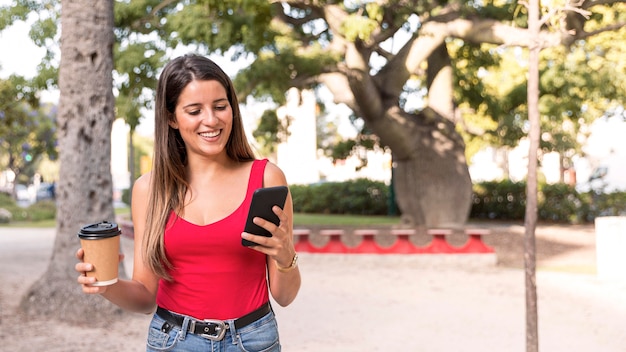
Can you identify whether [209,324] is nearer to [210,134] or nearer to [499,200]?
[210,134]

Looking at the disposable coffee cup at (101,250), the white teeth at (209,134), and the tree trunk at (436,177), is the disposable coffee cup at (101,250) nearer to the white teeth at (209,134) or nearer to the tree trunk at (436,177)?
the white teeth at (209,134)

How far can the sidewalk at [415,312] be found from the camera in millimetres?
6539

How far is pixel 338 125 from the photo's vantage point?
2393 inches

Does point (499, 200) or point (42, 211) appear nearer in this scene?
point (499, 200)

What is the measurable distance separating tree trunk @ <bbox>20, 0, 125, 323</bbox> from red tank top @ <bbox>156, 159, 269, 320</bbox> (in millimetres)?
5954

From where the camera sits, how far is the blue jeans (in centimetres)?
211

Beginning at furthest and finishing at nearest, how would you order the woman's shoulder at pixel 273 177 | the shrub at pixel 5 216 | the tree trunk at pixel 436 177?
the shrub at pixel 5 216 < the tree trunk at pixel 436 177 < the woman's shoulder at pixel 273 177

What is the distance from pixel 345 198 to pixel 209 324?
23.7 m

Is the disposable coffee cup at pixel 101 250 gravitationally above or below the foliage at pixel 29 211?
above

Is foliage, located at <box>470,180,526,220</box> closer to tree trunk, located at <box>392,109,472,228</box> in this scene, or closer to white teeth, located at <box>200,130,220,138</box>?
tree trunk, located at <box>392,109,472,228</box>

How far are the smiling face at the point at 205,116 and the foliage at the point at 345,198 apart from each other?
75.8 feet

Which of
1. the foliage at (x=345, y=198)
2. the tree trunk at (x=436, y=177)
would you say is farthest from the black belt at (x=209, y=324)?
the foliage at (x=345, y=198)

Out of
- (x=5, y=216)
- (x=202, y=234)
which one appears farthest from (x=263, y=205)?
(x=5, y=216)

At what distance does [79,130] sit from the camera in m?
7.75
